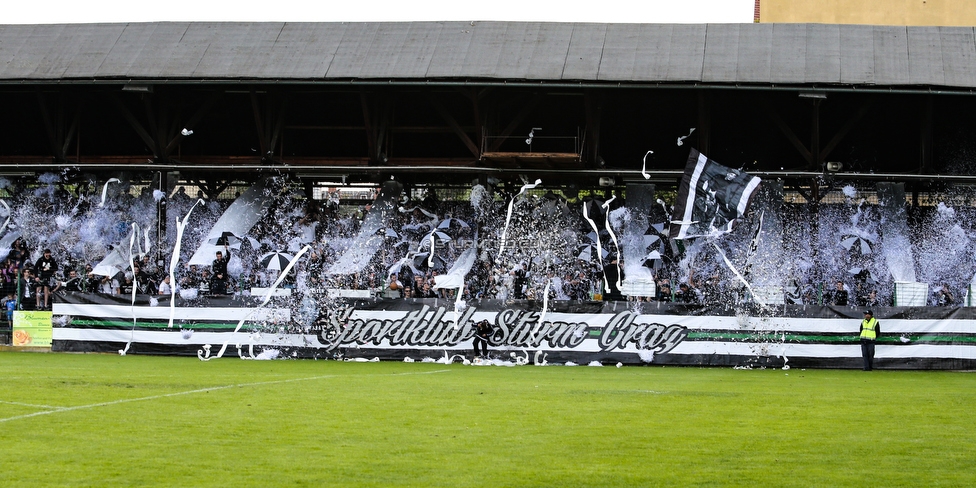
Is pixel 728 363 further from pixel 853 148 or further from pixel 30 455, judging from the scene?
pixel 30 455

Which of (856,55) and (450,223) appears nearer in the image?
(856,55)

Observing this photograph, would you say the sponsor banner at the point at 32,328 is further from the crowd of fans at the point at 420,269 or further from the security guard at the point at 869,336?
the security guard at the point at 869,336

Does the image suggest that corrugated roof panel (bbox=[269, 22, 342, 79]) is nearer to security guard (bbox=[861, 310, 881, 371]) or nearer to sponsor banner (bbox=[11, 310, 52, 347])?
sponsor banner (bbox=[11, 310, 52, 347])

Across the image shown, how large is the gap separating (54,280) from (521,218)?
11427 millimetres

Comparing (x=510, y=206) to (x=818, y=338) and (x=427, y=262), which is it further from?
(x=818, y=338)

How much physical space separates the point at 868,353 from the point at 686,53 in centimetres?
802

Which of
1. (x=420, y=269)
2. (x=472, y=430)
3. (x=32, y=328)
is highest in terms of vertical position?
(x=420, y=269)

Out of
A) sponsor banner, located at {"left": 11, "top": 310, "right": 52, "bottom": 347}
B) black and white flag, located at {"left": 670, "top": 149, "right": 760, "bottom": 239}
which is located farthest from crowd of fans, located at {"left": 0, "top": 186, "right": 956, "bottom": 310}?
black and white flag, located at {"left": 670, "top": 149, "right": 760, "bottom": 239}

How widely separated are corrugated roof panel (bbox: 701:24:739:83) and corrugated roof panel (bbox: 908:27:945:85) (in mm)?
3800

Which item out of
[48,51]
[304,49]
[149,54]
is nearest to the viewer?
[304,49]

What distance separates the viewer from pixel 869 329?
24281 millimetres

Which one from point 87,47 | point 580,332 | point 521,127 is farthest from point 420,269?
point 87,47

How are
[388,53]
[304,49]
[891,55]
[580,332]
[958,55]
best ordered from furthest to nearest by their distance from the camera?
[304,49] < [388,53] < [891,55] < [958,55] < [580,332]

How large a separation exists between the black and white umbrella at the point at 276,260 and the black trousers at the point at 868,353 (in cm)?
1224
